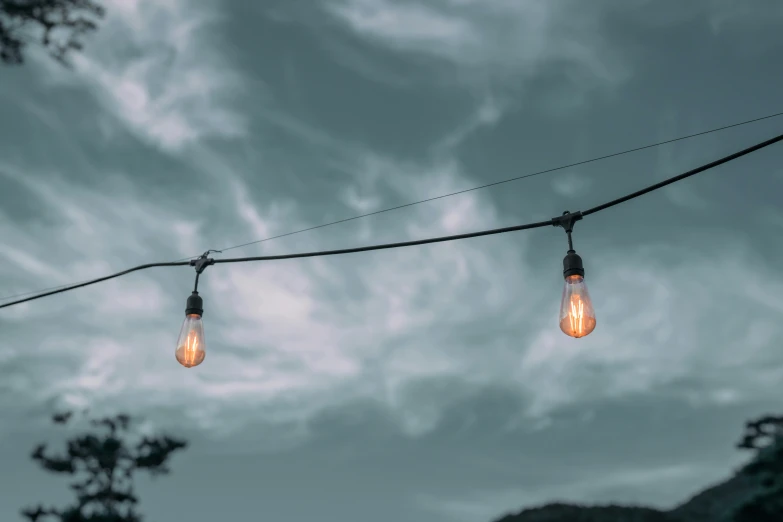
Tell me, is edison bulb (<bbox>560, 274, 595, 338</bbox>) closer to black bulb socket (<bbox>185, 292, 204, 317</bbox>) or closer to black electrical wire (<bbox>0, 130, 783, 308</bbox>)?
black electrical wire (<bbox>0, 130, 783, 308</bbox>)

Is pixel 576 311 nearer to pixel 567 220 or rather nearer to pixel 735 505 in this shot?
pixel 567 220

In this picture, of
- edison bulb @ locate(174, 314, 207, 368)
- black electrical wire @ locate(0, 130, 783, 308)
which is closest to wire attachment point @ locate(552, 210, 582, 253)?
black electrical wire @ locate(0, 130, 783, 308)

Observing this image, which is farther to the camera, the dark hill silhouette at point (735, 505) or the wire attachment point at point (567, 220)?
the dark hill silhouette at point (735, 505)

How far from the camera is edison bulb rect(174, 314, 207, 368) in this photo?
546 centimetres

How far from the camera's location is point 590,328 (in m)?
4.20

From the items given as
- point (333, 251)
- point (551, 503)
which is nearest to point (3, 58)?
point (333, 251)

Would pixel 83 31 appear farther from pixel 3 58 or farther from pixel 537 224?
pixel 537 224

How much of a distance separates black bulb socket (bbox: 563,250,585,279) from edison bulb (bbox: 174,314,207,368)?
2.68 m

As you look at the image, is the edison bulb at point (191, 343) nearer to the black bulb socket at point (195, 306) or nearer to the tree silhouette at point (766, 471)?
the black bulb socket at point (195, 306)

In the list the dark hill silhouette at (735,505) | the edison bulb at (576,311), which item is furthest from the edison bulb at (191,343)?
the dark hill silhouette at (735,505)

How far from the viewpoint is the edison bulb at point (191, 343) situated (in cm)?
546

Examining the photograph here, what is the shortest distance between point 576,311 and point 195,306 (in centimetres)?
289

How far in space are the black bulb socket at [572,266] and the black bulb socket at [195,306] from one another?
275 cm

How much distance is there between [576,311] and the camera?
4266mm
